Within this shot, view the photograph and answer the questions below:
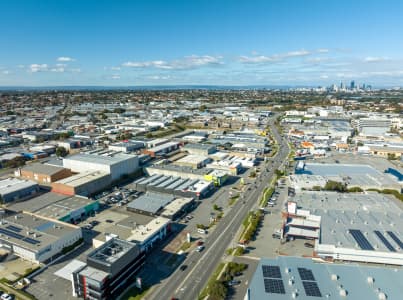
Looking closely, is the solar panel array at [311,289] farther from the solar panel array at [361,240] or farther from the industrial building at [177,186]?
the industrial building at [177,186]

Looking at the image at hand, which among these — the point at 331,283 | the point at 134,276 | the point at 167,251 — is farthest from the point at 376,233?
the point at 134,276

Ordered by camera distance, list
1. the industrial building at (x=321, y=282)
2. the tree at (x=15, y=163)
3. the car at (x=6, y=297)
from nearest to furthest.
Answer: the industrial building at (x=321, y=282) → the car at (x=6, y=297) → the tree at (x=15, y=163)

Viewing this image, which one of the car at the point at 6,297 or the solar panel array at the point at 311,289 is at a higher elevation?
the solar panel array at the point at 311,289

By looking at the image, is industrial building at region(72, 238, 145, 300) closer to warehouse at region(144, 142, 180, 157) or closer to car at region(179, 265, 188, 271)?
car at region(179, 265, 188, 271)

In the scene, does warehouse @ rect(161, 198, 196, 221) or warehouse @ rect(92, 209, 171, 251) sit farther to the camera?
warehouse @ rect(161, 198, 196, 221)

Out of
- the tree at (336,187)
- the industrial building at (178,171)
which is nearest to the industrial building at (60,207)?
the industrial building at (178,171)

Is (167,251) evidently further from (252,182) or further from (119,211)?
(252,182)

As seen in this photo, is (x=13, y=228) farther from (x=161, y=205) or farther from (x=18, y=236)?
(x=161, y=205)

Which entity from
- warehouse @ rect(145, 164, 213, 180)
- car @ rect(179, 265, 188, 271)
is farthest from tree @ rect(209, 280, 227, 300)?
warehouse @ rect(145, 164, 213, 180)
